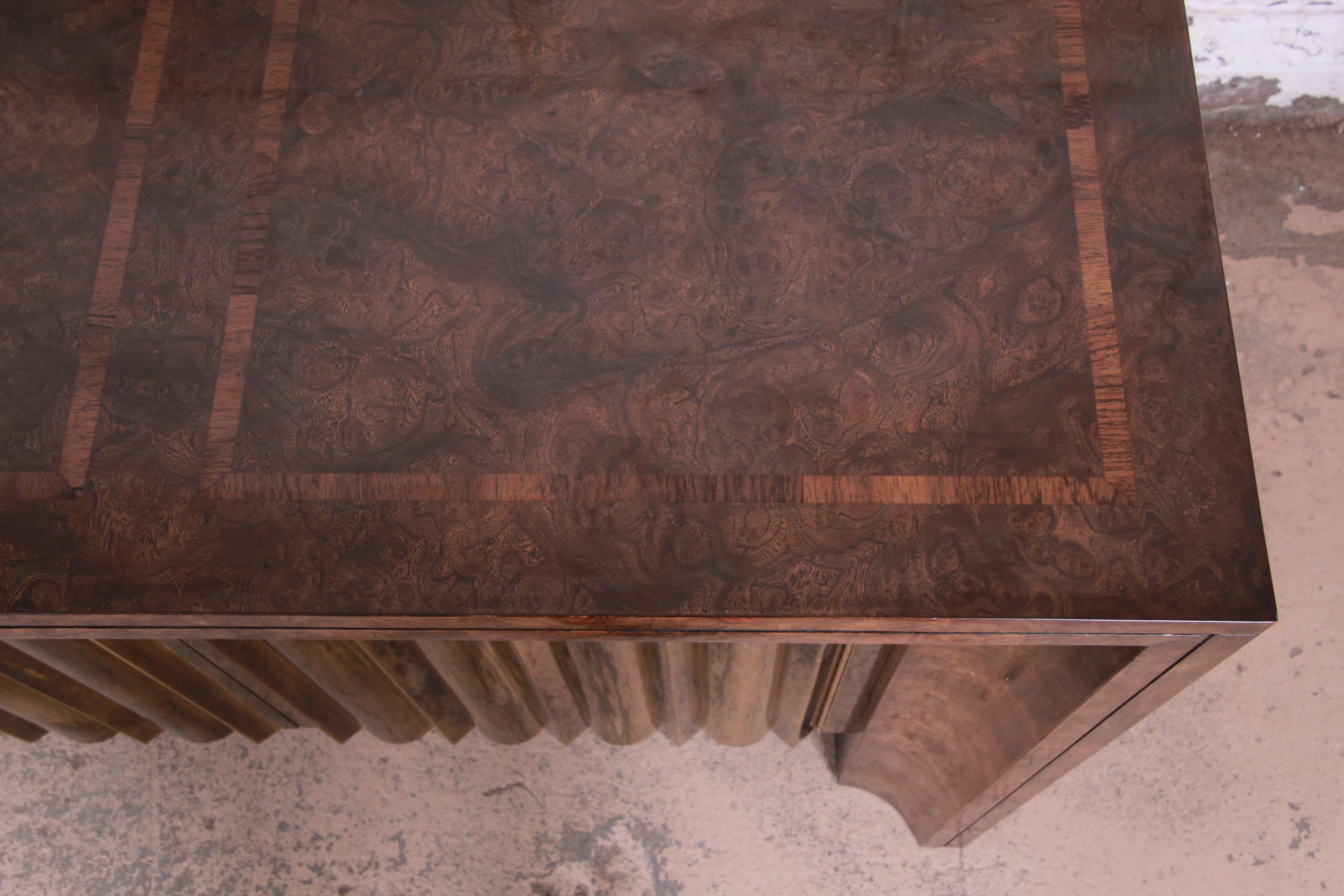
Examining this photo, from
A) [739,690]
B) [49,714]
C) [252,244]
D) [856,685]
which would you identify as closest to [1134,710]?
[856,685]

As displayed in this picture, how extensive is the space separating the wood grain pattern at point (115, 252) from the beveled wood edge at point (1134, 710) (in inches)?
49.3

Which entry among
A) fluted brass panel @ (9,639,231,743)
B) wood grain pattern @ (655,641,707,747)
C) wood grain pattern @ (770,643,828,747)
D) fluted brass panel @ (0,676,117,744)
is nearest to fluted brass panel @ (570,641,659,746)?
wood grain pattern @ (655,641,707,747)

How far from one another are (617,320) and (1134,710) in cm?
80

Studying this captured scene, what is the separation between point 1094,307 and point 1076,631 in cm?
38

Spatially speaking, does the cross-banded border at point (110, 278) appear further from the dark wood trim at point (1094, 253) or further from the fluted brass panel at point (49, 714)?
the dark wood trim at point (1094, 253)

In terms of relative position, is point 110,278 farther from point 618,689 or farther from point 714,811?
point 714,811

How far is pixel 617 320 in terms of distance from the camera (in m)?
1.15

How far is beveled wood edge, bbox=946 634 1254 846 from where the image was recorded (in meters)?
1.06

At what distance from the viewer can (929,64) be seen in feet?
4.09

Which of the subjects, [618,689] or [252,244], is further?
[618,689]

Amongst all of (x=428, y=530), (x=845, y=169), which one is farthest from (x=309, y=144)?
(x=845, y=169)

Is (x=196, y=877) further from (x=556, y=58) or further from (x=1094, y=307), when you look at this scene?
(x=1094, y=307)

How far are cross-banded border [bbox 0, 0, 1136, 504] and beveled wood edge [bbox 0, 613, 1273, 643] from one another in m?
0.13

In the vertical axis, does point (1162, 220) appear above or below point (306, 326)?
above
